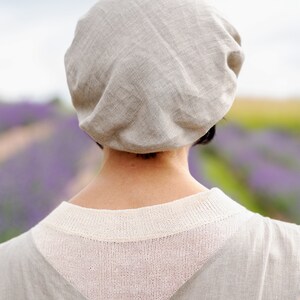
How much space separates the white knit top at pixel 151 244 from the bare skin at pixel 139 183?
2 cm

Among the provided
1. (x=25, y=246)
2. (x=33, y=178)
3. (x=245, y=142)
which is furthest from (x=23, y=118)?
(x=25, y=246)

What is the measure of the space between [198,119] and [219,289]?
40 cm

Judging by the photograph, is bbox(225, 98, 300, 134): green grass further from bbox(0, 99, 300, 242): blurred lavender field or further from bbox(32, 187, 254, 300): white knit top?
bbox(32, 187, 254, 300): white knit top

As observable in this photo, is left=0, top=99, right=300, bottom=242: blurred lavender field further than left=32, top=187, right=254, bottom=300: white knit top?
Yes

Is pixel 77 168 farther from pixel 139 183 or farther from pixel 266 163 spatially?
pixel 139 183

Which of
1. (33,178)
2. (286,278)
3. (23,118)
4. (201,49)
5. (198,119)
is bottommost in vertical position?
(23,118)

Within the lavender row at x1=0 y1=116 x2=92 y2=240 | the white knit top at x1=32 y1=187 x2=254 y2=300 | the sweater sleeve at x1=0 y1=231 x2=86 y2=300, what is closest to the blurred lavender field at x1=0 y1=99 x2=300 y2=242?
the lavender row at x1=0 y1=116 x2=92 y2=240

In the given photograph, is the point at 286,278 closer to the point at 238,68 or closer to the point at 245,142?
the point at 238,68

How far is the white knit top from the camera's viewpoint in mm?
2090

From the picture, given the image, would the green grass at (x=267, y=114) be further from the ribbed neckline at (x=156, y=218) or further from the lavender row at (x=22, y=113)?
the ribbed neckline at (x=156, y=218)

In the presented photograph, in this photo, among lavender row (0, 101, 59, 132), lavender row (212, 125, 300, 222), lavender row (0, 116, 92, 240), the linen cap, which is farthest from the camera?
lavender row (0, 101, 59, 132)

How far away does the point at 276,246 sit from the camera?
83.4 inches

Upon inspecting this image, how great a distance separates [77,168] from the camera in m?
9.90

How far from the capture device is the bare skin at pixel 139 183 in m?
2.11
